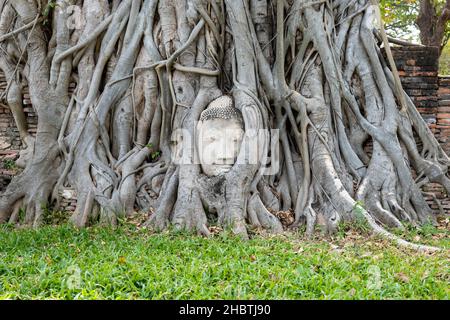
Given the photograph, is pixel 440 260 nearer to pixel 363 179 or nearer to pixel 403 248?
pixel 403 248

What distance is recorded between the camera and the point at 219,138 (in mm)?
4367

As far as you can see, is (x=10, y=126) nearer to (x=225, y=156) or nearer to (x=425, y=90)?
(x=225, y=156)

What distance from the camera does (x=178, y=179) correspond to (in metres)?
4.44

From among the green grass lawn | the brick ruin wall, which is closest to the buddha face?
the green grass lawn

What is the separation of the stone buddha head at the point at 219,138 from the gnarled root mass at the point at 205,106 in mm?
96

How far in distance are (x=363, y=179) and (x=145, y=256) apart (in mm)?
2456

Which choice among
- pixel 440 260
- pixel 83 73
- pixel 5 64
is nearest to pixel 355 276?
pixel 440 260

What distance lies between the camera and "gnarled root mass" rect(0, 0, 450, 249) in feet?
14.8

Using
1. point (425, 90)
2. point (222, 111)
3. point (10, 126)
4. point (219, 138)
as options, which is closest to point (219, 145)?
point (219, 138)

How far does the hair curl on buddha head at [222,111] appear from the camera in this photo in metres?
4.40

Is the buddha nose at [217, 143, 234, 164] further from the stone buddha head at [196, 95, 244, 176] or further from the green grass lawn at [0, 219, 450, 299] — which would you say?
the green grass lawn at [0, 219, 450, 299]

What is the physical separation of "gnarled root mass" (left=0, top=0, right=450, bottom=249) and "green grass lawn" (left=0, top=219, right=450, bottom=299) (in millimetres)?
513

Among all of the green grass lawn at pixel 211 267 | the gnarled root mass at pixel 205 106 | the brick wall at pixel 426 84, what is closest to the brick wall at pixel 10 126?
the gnarled root mass at pixel 205 106

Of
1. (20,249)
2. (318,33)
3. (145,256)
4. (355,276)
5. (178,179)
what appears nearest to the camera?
(355,276)
